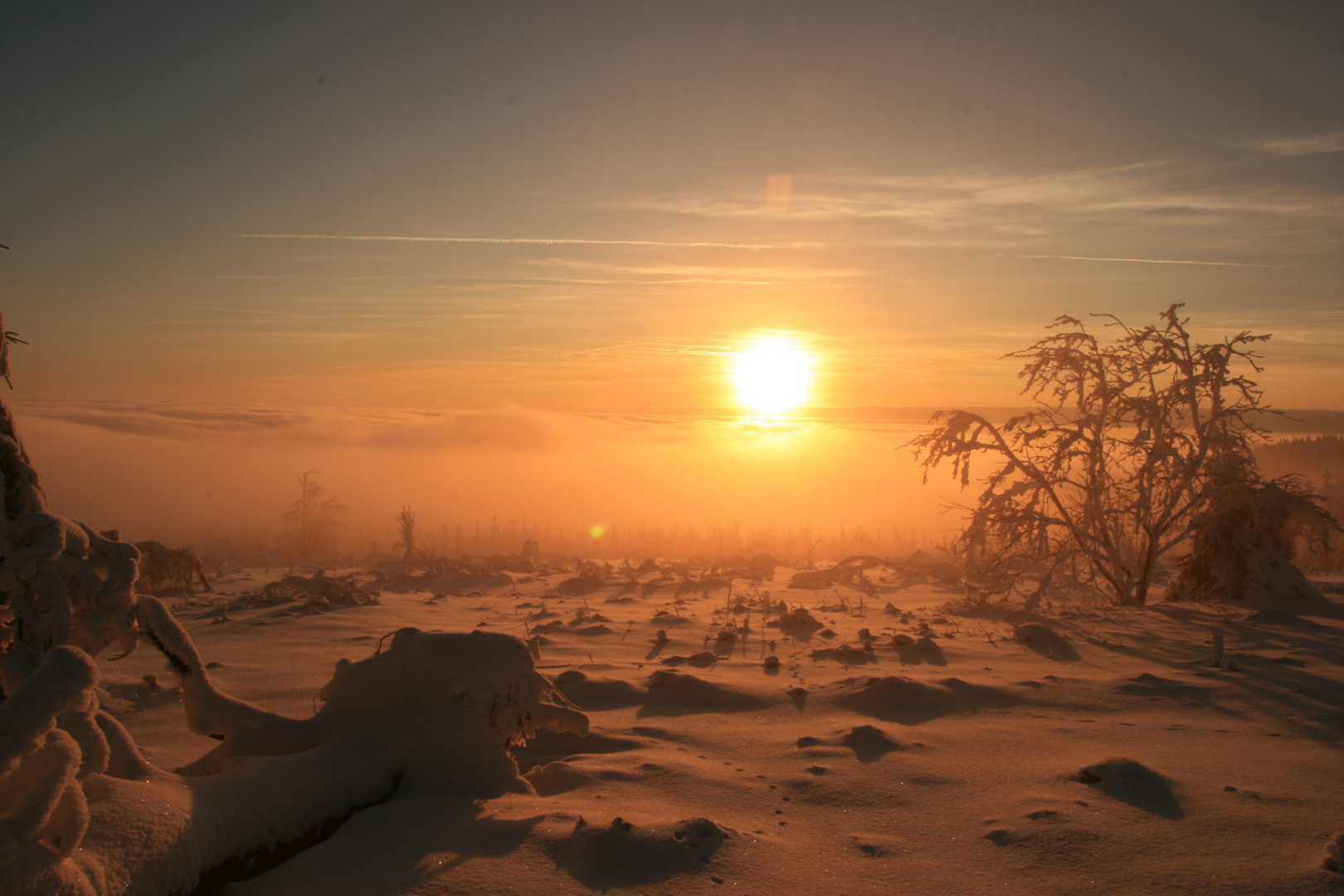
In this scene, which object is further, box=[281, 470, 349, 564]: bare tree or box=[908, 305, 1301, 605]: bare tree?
box=[281, 470, 349, 564]: bare tree

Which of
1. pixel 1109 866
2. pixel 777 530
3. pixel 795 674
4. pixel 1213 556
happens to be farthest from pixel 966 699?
pixel 777 530

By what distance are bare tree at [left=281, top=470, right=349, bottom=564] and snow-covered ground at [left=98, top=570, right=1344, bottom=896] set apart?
19.0 meters

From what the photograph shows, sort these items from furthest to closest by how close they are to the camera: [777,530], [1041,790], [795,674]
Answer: [777,530]
[795,674]
[1041,790]

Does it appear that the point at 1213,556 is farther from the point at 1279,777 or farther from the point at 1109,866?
the point at 1109,866

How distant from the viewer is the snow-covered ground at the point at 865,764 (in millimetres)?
2850

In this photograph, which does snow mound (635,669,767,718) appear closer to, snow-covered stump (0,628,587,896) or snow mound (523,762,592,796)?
snow mound (523,762,592,796)

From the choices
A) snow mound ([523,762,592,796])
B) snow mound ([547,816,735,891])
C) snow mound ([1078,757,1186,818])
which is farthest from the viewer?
snow mound ([523,762,592,796])

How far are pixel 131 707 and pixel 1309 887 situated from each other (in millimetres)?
6266

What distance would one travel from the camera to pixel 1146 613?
28.9 ft

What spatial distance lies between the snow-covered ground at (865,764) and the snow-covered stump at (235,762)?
0.13 metres

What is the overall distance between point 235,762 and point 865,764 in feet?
10.2

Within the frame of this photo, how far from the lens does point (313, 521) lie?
83.7 feet

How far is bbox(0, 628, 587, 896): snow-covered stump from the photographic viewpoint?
7.06 feet

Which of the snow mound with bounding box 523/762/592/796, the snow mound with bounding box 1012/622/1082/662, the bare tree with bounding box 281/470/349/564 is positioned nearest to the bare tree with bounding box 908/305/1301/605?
the snow mound with bounding box 1012/622/1082/662
